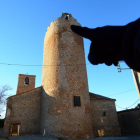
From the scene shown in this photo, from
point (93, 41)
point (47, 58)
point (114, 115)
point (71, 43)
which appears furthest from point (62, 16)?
point (93, 41)

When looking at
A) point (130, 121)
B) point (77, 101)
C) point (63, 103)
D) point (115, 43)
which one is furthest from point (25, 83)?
point (115, 43)

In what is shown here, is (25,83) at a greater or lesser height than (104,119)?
greater

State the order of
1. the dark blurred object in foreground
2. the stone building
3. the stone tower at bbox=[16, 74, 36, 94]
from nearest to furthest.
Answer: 1. the dark blurred object in foreground
2. the stone building
3. the stone tower at bbox=[16, 74, 36, 94]

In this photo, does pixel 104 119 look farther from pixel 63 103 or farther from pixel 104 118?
pixel 63 103

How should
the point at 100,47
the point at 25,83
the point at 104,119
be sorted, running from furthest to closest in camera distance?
the point at 25,83, the point at 104,119, the point at 100,47

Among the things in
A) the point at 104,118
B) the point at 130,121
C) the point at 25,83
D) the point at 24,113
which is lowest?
the point at 130,121

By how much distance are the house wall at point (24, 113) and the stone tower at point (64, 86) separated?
3.36ft

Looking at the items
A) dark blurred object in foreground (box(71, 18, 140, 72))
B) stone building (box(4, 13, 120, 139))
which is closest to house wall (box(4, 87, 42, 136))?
stone building (box(4, 13, 120, 139))

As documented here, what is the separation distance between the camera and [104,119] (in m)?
15.6

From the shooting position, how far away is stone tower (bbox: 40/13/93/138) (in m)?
13.3

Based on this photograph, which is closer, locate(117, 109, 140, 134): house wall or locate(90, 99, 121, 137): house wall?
locate(90, 99, 121, 137): house wall

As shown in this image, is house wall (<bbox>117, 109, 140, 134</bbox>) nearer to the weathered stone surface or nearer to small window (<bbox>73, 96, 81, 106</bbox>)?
the weathered stone surface

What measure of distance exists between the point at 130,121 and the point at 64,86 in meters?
12.7

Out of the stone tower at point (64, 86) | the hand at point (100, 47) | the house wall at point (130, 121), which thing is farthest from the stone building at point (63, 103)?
the hand at point (100, 47)
